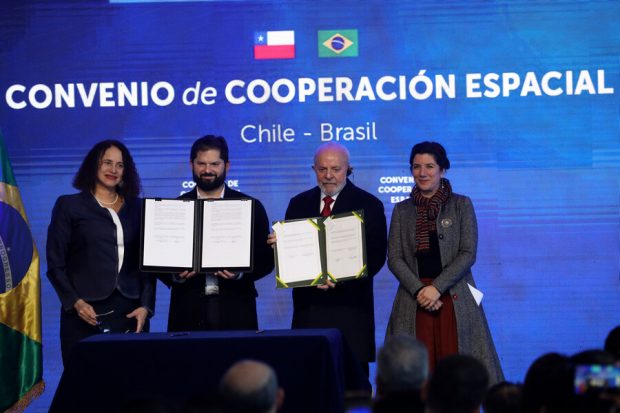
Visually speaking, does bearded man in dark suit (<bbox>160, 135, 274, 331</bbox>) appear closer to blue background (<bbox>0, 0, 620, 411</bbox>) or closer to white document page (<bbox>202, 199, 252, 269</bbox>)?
white document page (<bbox>202, 199, 252, 269</bbox>)

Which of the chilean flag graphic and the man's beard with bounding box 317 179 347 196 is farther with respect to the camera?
the chilean flag graphic

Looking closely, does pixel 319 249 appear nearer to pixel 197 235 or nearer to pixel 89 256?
pixel 197 235

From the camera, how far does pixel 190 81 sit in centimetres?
743

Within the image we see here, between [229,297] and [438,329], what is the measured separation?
1.17 m

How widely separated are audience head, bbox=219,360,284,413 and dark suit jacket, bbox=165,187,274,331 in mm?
2366

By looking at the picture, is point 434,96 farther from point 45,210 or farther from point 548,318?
point 45,210

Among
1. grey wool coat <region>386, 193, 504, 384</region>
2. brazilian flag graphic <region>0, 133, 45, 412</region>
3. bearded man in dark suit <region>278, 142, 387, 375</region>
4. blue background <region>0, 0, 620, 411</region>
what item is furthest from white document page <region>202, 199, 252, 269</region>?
blue background <region>0, 0, 620, 411</region>

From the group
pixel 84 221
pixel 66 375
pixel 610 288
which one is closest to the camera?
pixel 66 375

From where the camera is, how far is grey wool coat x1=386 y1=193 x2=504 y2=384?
5746 millimetres

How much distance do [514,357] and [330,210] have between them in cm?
217

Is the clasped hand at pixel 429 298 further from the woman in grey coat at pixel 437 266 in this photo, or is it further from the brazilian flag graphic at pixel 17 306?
the brazilian flag graphic at pixel 17 306

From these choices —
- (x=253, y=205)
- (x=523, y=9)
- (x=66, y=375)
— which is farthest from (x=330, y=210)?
(x=523, y=9)

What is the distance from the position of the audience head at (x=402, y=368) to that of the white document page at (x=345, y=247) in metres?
1.78

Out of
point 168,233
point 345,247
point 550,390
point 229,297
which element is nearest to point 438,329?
Answer: point 345,247
